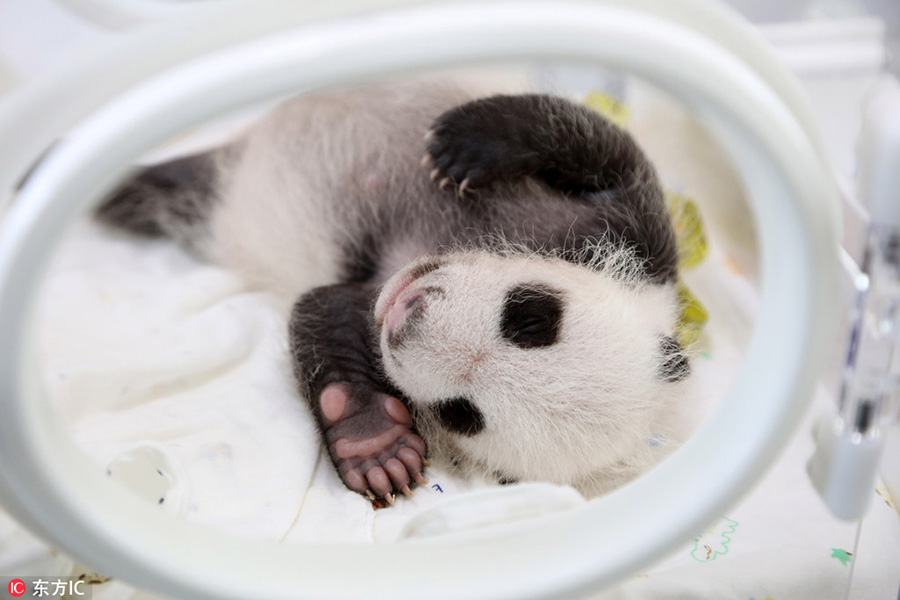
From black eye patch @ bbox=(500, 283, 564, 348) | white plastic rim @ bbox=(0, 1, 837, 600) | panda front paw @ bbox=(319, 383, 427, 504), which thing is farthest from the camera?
panda front paw @ bbox=(319, 383, 427, 504)

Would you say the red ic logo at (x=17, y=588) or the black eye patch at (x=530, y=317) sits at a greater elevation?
the black eye patch at (x=530, y=317)

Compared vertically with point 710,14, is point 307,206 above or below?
below

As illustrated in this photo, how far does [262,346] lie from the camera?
3.97 ft

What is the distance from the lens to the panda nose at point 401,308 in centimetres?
85

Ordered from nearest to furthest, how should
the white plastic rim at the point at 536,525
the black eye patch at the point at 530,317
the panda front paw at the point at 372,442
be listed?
the white plastic rim at the point at 536,525 → the black eye patch at the point at 530,317 → the panda front paw at the point at 372,442

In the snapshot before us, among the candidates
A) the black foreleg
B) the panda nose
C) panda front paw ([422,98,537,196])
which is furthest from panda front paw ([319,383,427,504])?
panda front paw ([422,98,537,196])

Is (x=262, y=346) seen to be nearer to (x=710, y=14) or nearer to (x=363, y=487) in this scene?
(x=363, y=487)

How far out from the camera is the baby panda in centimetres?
86

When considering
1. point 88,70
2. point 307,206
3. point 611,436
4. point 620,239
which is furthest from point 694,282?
point 88,70

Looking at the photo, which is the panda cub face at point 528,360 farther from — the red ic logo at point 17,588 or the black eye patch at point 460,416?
the red ic logo at point 17,588

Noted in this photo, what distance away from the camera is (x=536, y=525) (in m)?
0.72

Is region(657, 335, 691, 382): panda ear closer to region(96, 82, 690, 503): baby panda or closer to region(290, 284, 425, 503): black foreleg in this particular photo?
region(96, 82, 690, 503): baby panda

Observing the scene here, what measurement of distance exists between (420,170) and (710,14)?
554 millimetres

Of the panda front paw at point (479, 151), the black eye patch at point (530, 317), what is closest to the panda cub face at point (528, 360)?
the black eye patch at point (530, 317)
